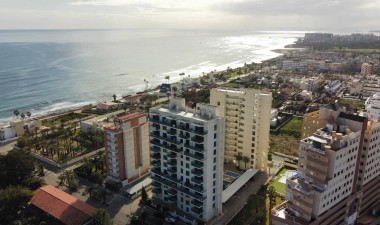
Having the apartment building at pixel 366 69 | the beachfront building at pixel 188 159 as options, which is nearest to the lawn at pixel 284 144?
the beachfront building at pixel 188 159

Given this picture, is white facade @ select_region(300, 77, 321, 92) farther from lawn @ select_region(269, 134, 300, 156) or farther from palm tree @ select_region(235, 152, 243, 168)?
palm tree @ select_region(235, 152, 243, 168)

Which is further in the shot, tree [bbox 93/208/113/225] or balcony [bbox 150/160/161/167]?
balcony [bbox 150/160/161/167]

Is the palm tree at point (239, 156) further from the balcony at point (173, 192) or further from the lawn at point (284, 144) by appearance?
the balcony at point (173, 192)

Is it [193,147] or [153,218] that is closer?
[193,147]

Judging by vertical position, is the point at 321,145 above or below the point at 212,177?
above

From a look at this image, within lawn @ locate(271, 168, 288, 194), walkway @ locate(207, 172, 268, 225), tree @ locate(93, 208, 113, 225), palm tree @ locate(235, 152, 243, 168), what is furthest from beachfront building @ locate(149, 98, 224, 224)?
palm tree @ locate(235, 152, 243, 168)

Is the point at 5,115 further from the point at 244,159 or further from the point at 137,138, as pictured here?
the point at 244,159

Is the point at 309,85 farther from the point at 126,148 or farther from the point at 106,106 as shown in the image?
the point at 126,148

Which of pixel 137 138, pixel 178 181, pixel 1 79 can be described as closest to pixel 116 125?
pixel 137 138
